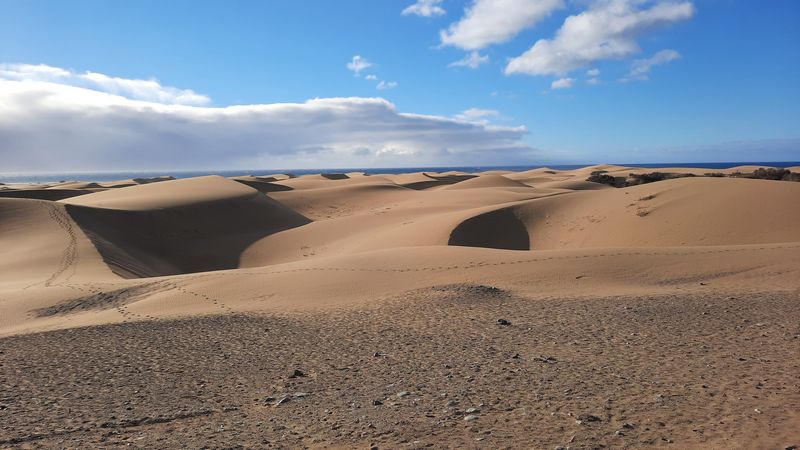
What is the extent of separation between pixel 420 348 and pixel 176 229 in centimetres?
1888

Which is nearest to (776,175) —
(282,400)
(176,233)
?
Result: (176,233)

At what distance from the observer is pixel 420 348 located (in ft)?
22.3

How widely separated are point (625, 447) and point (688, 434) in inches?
21.0

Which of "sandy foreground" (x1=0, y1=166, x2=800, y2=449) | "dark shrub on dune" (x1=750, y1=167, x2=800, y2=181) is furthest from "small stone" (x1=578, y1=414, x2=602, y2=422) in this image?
"dark shrub on dune" (x1=750, y1=167, x2=800, y2=181)

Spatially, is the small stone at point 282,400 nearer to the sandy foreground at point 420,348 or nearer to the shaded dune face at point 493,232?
the sandy foreground at point 420,348

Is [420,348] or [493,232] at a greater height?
[493,232]

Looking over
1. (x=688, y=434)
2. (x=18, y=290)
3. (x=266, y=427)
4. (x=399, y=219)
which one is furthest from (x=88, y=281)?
(x=399, y=219)

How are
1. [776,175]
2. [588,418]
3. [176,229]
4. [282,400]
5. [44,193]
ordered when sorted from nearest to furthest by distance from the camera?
[588,418]
[282,400]
[176,229]
[776,175]
[44,193]

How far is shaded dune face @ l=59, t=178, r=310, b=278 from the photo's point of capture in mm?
18703

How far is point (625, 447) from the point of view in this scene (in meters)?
3.94

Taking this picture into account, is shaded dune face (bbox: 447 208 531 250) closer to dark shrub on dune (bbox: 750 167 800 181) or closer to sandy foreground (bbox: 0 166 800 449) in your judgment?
sandy foreground (bbox: 0 166 800 449)

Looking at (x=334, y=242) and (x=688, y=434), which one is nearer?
(x=688, y=434)

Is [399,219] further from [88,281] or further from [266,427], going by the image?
[266,427]

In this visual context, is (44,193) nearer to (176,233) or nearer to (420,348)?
(176,233)
